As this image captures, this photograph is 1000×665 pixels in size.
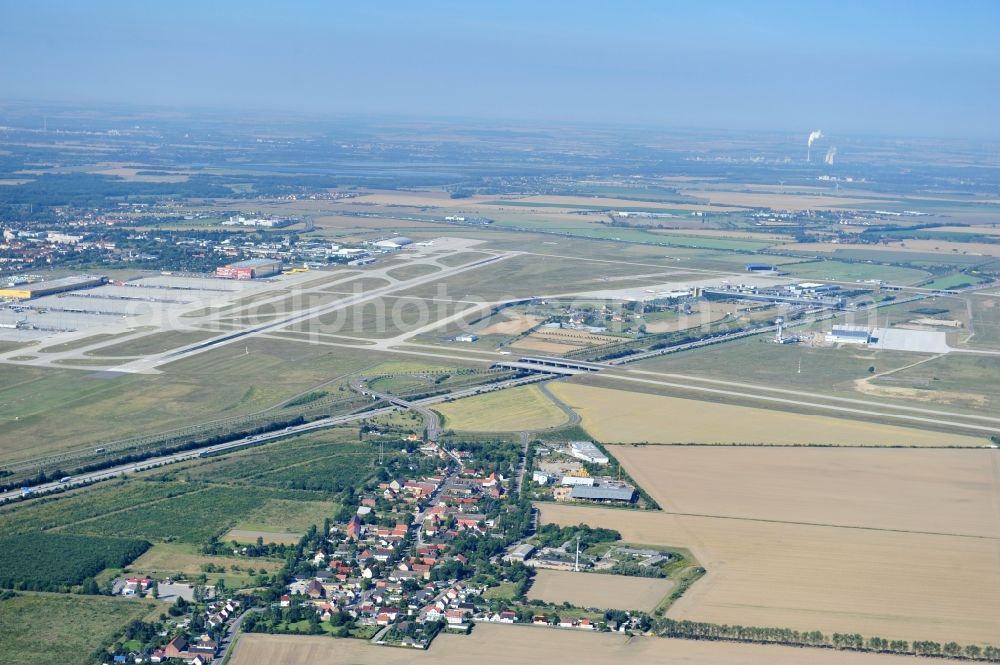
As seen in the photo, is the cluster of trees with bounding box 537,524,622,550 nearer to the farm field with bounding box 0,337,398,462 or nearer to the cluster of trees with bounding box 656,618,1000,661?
the cluster of trees with bounding box 656,618,1000,661

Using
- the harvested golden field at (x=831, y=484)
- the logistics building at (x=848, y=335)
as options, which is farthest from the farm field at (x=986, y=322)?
the harvested golden field at (x=831, y=484)

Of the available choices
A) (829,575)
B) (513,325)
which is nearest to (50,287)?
(513,325)

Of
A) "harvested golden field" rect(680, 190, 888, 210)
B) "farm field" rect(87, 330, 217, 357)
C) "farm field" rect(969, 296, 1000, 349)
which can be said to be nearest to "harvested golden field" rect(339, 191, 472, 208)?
"harvested golden field" rect(680, 190, 888, 210)

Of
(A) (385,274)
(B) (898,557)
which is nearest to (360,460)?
(B) (898,557)

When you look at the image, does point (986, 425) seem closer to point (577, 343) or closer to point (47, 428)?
point (577, 343)

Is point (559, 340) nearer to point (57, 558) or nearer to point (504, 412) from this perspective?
point (504, 412)

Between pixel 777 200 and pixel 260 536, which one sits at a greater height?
pixel 777 200
